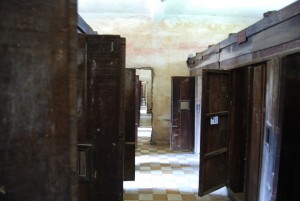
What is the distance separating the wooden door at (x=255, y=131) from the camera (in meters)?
3.62

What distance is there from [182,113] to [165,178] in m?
2.60

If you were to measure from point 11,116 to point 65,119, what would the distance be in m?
0.17

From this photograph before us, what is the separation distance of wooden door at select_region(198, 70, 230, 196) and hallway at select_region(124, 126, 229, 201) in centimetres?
39

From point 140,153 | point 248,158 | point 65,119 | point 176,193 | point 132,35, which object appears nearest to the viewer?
point 65,119

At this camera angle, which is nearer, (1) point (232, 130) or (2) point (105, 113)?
(2) point (105, 113)

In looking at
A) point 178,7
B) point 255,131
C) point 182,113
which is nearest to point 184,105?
point 182,113

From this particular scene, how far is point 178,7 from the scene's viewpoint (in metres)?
7.93

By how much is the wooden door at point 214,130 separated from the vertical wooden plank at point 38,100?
134 inches

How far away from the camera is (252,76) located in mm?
3949

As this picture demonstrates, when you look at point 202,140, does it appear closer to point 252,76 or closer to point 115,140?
point 252,76

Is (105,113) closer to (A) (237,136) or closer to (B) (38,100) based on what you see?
(B) (38,100)

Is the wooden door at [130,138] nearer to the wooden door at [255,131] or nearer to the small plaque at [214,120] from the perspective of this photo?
the small plaque at [214,120]

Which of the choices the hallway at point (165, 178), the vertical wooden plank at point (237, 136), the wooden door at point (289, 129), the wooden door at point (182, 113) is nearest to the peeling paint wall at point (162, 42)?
the wooden door at point (182, 113)

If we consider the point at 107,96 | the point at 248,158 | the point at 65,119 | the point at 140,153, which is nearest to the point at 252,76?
the point at 248,158
